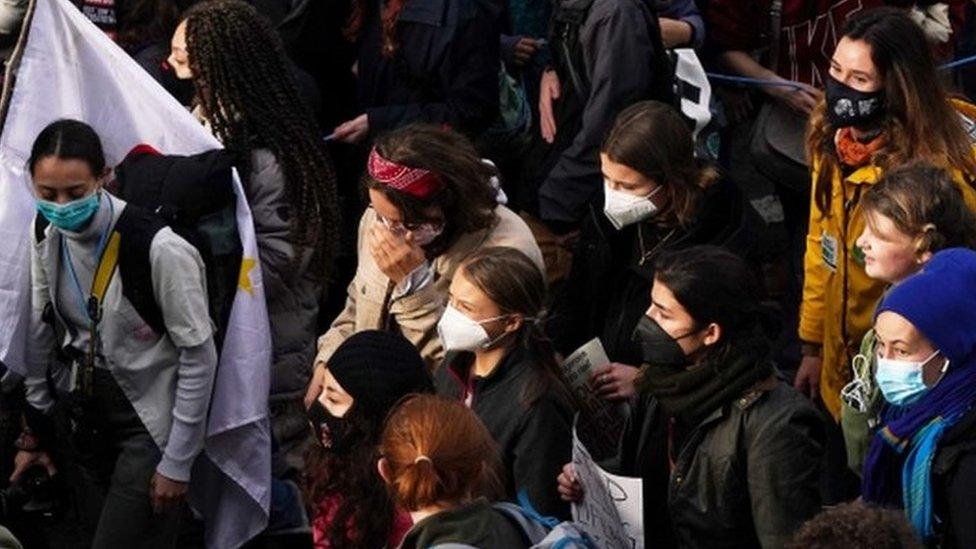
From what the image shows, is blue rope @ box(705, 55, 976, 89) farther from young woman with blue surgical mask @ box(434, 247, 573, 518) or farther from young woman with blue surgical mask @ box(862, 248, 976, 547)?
young woman with blue surgical mask @ box(862, 248, 976, 547)

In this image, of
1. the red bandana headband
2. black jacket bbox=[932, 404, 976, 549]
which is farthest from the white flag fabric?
black jacket bbox=[932, 404, 976, 549]

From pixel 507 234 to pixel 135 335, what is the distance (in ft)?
3.74

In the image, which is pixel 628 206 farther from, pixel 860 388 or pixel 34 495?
pixel 34 495

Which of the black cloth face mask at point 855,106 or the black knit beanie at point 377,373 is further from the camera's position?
the black cloth face mask at point 855,106

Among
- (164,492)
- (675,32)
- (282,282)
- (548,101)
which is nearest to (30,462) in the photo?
(164,492)

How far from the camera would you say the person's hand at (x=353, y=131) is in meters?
8.05

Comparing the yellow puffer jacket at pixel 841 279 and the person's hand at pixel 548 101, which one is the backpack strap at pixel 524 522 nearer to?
the yellow puffer jacket at pixel 841 279

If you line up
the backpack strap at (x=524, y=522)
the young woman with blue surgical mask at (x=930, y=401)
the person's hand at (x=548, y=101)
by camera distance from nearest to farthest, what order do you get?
the backpack strap at (x=524, y=522)
the young woman with blue surgical mask at (x=930, y=401)
the person's hand at (x=548, y=101)

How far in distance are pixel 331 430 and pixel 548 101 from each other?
2535 mm

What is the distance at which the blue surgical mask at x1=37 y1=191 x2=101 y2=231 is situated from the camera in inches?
242

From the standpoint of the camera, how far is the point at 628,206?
627 cm

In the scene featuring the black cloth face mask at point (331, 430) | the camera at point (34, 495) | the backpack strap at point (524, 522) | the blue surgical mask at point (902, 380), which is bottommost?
the camera at point (34, 495)

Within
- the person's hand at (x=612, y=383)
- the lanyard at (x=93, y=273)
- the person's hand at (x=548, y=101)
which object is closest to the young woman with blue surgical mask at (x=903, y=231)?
the person's hand at (x=612, y=383)

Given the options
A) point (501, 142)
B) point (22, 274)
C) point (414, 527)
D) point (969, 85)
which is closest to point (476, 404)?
point (414, 527)
